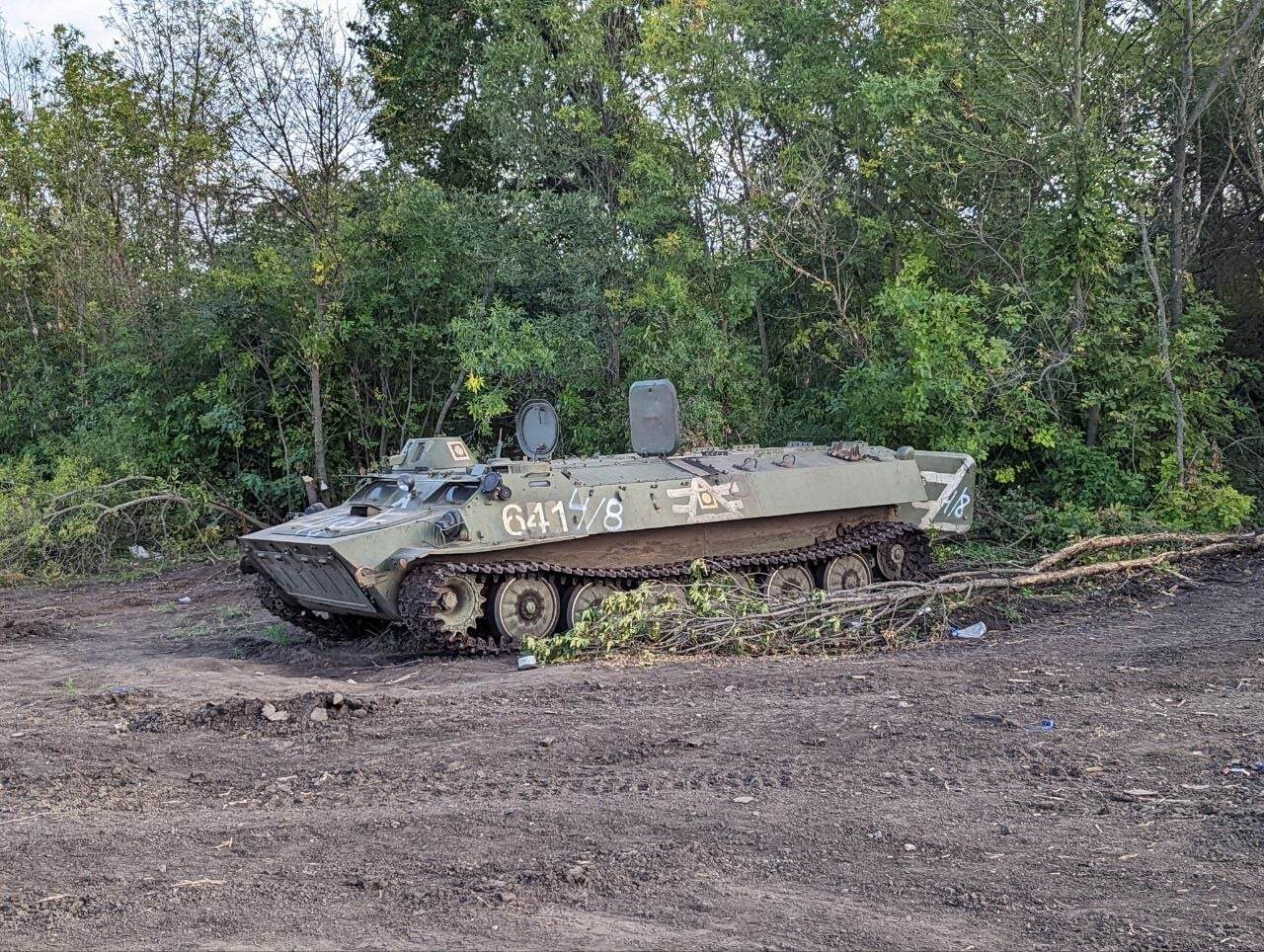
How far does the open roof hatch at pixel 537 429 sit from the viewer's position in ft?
41.7

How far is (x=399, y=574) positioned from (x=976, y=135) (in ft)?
34.1

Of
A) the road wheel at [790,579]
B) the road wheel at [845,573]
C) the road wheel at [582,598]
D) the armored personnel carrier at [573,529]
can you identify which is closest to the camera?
the armored personnel carrier at [573,529]

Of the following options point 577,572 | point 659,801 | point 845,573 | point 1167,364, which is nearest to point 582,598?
point 577,572

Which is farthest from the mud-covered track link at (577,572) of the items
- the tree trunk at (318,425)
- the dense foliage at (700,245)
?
the tree trunk at (318,425)

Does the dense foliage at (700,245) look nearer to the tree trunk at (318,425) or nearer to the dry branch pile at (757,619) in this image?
the tree trunk at (318,425)

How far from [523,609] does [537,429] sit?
2.21 meters

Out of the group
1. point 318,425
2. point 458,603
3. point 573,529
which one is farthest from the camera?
point 318,425

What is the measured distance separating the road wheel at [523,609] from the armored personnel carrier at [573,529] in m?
0.01

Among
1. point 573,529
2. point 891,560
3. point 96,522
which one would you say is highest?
point 96,522

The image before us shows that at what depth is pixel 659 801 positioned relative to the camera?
6.43 metres

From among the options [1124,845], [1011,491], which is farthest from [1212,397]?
[1124,845]

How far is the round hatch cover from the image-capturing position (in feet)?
41.7

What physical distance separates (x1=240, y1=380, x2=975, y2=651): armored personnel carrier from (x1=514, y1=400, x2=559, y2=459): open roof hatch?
1 centimetres

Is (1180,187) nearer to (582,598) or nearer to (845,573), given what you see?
(845,573)
